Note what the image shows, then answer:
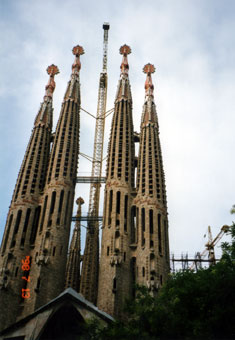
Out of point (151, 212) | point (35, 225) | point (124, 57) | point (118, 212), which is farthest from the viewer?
point (124, 57)

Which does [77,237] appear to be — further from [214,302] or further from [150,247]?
[214,302]

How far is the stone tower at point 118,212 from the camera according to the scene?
4072cm

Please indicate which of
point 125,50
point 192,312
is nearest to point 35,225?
point 192,312

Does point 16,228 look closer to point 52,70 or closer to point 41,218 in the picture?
point 41,218

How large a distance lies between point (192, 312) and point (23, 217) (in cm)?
2499

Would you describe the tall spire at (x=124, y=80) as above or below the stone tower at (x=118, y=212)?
above

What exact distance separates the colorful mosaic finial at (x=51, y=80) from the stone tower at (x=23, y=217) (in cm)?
242

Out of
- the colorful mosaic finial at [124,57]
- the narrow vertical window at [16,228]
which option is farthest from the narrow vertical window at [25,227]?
the colorful mosaic finial at [124,57]

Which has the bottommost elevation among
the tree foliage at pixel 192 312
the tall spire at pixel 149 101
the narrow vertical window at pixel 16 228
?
the tree foliage at pixel 192 312

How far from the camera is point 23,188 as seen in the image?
49.3 metres

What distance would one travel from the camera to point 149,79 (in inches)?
2458

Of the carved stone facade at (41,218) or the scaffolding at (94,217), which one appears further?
the scaffolding at (94,217)

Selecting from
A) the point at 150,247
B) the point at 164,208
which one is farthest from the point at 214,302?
the point at 164,208

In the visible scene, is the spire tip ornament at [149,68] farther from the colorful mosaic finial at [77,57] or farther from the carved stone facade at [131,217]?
the colorful mosaic finial at [77,57]
